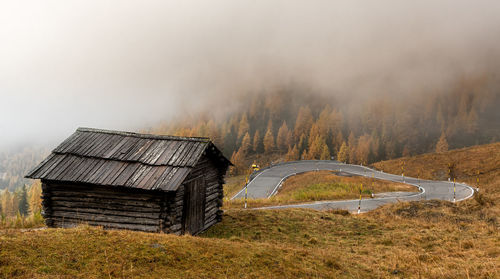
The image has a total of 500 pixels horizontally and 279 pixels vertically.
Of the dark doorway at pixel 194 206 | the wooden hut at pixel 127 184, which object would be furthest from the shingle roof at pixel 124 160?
the dark doorway at pixel 194 206

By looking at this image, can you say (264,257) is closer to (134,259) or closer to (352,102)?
(134,259)

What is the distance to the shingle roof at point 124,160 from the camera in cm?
1473

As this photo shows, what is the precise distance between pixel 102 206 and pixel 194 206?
15.7 ft

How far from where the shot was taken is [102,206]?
50.1 feet

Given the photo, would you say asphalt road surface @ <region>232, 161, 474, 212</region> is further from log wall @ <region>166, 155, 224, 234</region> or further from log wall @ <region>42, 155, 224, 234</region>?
log wall @ <region>42, 155, 224, 234</region>

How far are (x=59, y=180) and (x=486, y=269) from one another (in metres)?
18.3

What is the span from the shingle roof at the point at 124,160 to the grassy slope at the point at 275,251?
4.65 metres

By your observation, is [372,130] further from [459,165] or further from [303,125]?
[459,165]

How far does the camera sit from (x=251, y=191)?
45.0 meters

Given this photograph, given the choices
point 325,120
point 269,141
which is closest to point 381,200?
point 269,141

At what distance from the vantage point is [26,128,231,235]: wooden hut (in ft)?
48.3

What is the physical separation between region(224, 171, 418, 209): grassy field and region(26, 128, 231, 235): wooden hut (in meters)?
12.1

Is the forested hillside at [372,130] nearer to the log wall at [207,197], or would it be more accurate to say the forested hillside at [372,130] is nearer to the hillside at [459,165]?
the hillside at [459,165]

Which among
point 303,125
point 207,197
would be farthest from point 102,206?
point 303,125
